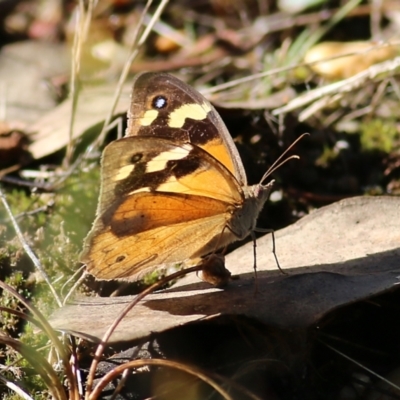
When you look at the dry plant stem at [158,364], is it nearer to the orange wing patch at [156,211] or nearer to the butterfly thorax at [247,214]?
the orange wing patch at [156,211]

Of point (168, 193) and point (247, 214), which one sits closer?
point (168, 193)

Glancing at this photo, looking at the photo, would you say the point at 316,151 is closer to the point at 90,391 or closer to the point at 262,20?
the point at 262,20

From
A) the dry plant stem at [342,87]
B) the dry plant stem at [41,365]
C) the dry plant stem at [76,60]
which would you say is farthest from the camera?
the dry plant stem at [342,87]

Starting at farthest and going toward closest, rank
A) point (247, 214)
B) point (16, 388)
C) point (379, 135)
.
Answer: point (379, 135) → point (247, 214) → point (16, 388)

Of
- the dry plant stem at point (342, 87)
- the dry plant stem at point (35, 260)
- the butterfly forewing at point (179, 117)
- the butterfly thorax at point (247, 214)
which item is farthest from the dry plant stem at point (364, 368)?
the dry plant stem at point (342, 87)

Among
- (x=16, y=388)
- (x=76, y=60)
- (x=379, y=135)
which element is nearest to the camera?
(x=16, y=388)

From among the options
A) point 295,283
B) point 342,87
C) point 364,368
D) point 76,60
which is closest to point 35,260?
point 295,283

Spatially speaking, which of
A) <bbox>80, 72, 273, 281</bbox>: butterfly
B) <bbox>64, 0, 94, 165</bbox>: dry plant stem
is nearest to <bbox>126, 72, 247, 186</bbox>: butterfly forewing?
<bbox>80, 72, 273, 281</bbox>: butterfly

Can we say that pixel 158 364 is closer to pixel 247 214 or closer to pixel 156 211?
pixel 156 211
